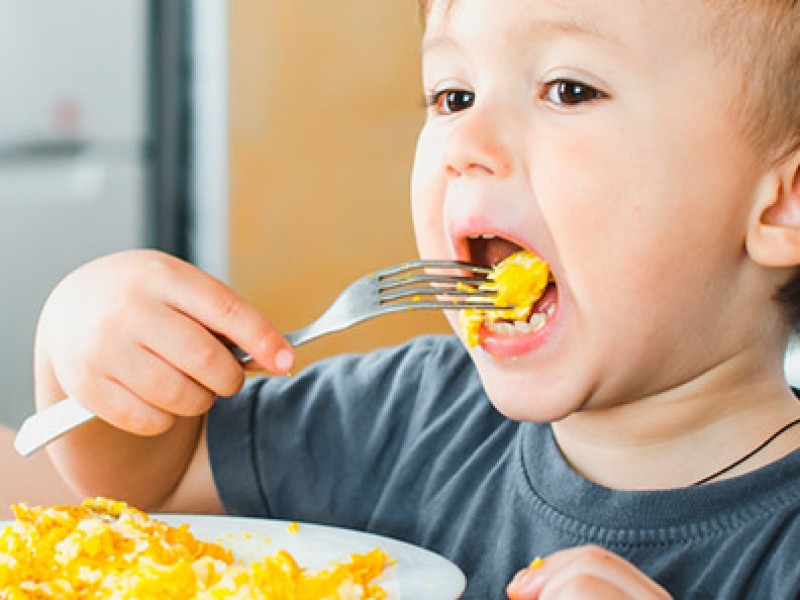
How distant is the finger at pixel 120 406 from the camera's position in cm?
100

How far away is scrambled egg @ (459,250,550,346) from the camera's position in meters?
0.89

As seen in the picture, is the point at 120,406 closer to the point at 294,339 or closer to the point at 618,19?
the point at 294,339

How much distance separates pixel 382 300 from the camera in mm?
889

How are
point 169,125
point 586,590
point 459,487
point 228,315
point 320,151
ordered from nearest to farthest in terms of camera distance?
point 586,590
point 228,315
point 459,487
point 169,125
point 320,151

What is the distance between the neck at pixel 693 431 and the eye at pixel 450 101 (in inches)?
10.2

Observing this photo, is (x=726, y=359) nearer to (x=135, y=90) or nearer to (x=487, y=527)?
(x=487, y=527)

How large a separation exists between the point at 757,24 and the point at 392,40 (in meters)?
3.10

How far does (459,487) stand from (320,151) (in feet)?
9.24

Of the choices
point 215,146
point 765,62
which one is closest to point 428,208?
point 765,62

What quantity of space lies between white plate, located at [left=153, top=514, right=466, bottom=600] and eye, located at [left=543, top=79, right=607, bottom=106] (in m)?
0.32

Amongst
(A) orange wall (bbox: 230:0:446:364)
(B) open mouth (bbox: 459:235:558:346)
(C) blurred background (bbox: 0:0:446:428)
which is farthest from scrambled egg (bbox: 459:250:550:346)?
(A) orange wall (bbox: 230:0:446:364)

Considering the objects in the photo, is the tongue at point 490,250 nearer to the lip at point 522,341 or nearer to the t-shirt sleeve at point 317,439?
the lip at point 522,341

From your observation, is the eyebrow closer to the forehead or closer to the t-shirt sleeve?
the forehead

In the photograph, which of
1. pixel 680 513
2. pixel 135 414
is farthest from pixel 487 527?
pixel 135 414
